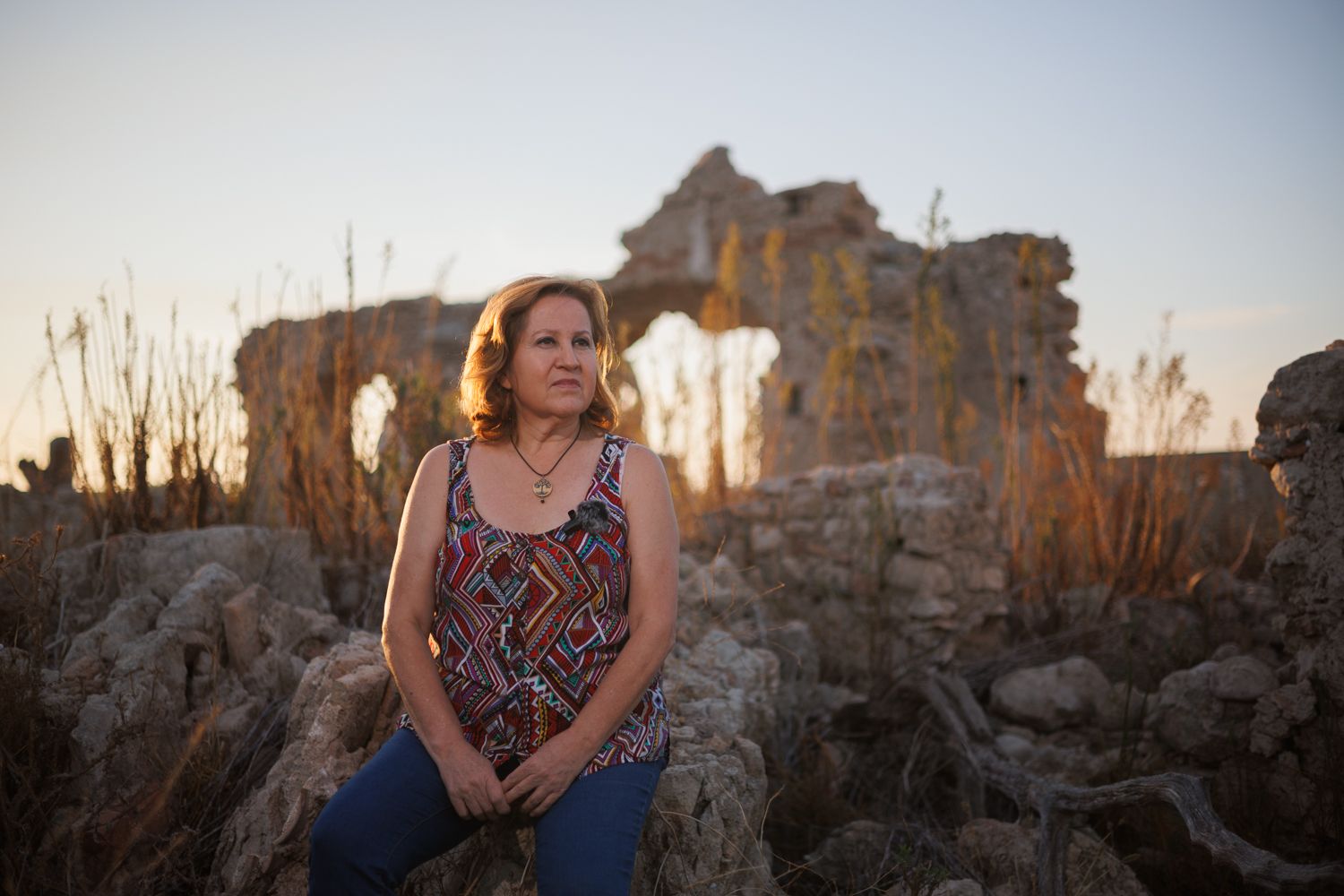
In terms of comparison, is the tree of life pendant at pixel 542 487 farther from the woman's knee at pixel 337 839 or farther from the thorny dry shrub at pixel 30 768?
the thorny dry shrub at pixel 30 768

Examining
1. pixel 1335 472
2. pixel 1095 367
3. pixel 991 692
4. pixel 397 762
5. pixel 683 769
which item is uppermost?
pixel 1095 367

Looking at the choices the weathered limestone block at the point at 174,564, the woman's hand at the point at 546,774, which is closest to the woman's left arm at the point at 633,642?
the woman's hand at the point at 546,774

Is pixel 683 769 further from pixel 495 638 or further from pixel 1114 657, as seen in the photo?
pixel 1114 657

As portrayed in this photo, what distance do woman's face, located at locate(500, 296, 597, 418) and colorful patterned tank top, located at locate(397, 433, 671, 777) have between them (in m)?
0.21

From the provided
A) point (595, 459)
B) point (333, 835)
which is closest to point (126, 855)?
point (333, 835)

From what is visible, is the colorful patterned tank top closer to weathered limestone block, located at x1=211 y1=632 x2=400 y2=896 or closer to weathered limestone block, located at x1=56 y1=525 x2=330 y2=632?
weathered limestone block, located at x1=211 y1=632 x2=400 y2=896

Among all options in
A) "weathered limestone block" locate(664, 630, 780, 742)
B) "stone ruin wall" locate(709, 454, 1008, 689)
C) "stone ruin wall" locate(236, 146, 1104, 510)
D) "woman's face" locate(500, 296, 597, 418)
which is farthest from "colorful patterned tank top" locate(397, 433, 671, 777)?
"stone ruin wall" locate(236, 146, 1104, 510)

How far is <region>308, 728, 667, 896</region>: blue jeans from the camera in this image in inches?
62.2

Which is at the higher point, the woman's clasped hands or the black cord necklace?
Answer: the black cord necklace

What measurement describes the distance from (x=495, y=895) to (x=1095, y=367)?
15.7 ft

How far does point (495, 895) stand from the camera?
193 centimetres

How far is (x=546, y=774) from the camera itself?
1.67 metres

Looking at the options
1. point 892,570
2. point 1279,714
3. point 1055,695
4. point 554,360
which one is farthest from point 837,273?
point 554,360

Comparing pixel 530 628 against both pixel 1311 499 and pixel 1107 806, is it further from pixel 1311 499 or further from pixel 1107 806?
pixel 1311 499
